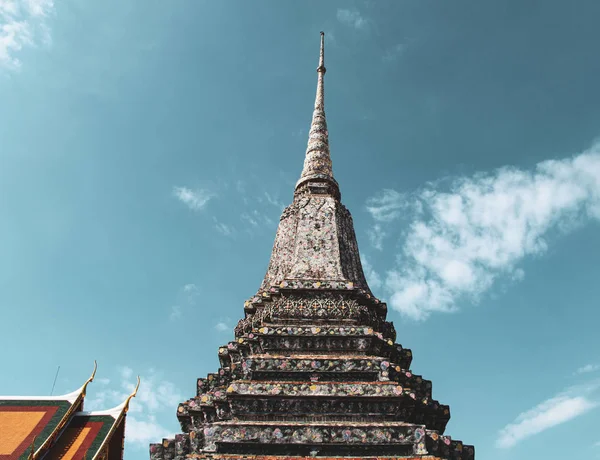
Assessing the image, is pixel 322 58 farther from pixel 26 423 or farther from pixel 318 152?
pixel 26 423

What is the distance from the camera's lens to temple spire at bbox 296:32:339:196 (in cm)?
1487

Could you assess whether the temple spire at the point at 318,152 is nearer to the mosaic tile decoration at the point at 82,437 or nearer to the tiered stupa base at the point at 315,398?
the tiered stupa base at the point at 315,398

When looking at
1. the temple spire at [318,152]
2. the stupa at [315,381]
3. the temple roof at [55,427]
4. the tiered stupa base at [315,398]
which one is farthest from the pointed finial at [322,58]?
the temple roof at [55,427]

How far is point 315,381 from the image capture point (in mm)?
9234

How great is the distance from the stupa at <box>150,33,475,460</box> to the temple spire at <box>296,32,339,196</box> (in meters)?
1.69

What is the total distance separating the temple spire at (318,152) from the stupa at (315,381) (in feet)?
5.54

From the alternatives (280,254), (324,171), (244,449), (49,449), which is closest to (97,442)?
(49,449)

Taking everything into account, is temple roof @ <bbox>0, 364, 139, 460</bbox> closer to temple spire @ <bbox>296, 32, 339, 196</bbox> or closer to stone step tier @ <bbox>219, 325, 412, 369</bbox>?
stone step tier @ <bbox>219, 325, 412, 369</bbox>

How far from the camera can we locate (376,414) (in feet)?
28.9

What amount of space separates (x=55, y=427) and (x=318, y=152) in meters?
9.63

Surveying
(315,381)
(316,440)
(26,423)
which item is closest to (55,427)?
(26,423)

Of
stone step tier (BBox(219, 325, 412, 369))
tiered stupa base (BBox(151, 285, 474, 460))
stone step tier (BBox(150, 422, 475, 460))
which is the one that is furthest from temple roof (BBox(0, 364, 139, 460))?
stone step tier (BBox(219, 325, 412, 369))

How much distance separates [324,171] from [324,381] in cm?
719

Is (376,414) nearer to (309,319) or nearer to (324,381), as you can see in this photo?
(324,381)
